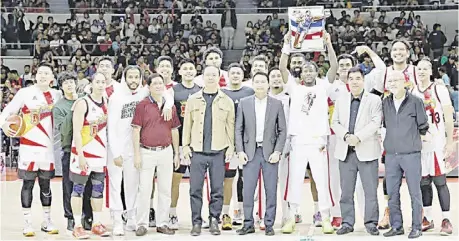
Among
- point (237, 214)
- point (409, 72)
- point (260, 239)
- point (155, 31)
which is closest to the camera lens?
point (260, 239)

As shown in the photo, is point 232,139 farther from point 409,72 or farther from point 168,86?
point 409,72

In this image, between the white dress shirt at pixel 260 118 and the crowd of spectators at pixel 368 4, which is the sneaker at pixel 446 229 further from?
the crowd of spectators at pixel 368 4

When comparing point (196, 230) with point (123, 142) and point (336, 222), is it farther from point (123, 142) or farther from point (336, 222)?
point (336, 222)

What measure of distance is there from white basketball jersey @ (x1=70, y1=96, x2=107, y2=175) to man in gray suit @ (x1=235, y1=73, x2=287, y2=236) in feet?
4.48

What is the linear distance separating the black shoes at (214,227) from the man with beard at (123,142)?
832 mm

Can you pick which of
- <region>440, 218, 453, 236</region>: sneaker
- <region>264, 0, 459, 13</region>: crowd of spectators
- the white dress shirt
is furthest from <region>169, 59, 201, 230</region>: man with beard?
<region>264, 0, 459, 13</region>: crowd of spectators

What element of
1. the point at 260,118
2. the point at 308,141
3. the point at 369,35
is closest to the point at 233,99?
the point at 260,118

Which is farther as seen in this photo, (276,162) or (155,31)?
(155,31)

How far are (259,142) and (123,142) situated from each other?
139cm

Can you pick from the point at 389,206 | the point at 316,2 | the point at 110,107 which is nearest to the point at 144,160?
the point at 110,107

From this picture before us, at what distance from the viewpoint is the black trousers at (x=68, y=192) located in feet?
24.2

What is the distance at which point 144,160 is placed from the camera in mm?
7305

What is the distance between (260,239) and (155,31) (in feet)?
41.1

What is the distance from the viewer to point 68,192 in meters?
7.43
